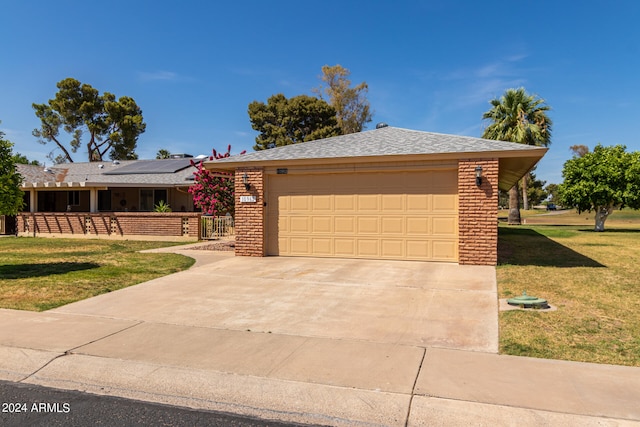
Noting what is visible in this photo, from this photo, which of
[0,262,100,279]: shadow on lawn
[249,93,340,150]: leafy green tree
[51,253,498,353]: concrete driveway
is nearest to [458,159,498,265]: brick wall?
[51,253,498,353]: concrete driveway

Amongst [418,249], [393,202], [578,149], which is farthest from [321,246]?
[578,149]

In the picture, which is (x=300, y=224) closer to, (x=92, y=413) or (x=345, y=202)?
(x=345, y=202)

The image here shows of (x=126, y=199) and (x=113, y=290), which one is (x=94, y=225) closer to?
(x=126, y=199)

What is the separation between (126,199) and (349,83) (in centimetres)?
2616

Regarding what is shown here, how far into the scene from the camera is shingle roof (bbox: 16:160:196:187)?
2361 cm

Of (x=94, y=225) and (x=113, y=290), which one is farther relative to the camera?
(x=94, y=225)

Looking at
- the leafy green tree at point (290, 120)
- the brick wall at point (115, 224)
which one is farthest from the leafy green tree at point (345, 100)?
the brick wall at point (115, 224)

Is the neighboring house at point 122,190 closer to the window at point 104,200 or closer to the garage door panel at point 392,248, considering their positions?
the window at point 104,200

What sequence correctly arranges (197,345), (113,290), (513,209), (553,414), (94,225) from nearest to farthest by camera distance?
(553,414) < (197,345) < (113,290) < (94,225) < (513,209)

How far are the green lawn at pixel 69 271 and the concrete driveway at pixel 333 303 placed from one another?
0.62m

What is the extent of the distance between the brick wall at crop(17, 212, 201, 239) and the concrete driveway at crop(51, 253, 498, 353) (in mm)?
8724

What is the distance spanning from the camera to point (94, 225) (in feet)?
67.3

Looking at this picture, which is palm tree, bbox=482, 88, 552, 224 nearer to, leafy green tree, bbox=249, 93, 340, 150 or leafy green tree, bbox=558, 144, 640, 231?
leafy green tree, bbox=558, 144, 640, 231

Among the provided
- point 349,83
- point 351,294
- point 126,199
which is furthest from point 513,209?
point 351,294
